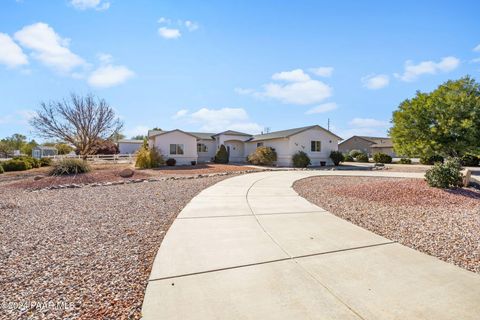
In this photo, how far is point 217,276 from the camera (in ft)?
9.36

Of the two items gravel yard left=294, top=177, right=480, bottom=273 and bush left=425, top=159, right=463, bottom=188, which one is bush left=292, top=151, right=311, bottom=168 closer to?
gravel yard left=294, top=177, right=480, bottom=273

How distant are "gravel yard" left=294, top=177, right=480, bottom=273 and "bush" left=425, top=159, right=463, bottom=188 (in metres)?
0.32

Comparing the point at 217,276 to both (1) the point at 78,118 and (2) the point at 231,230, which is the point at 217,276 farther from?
(1) the point at 78,118

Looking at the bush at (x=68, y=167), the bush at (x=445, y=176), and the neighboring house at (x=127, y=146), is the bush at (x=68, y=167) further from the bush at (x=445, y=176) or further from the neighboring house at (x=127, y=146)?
the neighboring house at (x=127, y=146)

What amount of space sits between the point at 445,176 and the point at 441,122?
7.93m

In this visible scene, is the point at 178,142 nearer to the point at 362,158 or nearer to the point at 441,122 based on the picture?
the point at 441,122

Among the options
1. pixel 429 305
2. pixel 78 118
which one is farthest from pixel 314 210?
pixel 78 118

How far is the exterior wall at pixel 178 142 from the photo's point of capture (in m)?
23.8

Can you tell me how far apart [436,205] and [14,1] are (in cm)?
1507

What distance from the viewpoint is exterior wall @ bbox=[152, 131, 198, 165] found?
23.8 m

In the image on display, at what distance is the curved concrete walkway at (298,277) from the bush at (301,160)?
1793cm

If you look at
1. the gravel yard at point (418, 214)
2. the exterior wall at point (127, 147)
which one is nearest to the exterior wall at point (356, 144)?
the exterior wall at point (127, 147)

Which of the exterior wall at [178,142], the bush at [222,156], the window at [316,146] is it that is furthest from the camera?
the bush at [222,156]

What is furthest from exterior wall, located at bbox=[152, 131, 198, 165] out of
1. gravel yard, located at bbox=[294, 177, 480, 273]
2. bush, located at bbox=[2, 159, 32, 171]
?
gravel yard, located at bbox=[294, 177, 480, 273]
